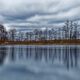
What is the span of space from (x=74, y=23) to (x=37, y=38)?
24.5 m

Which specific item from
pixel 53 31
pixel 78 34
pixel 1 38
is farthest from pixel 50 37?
pixel 1 38

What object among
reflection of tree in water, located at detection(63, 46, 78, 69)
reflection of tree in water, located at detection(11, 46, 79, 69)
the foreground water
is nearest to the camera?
the foreground water

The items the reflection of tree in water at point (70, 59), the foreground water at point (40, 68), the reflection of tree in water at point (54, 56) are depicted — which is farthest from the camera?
the reflection of tree in water at point (54, 56)

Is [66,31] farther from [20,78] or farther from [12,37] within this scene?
[20,78]

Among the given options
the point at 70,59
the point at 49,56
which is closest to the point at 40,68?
the point at 70,59

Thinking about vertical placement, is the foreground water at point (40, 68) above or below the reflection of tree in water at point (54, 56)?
above

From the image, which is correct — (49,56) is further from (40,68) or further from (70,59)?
(40,68)

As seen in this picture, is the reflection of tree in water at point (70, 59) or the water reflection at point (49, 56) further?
the water reflection at point (49, 56)

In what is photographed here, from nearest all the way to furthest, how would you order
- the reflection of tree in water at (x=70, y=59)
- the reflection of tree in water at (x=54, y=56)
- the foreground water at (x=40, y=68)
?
the foreground water at (x=40, y=68), the reflection of tree in water at (x=70, y=59), the reflection of tree in water at (x=54, y=56)

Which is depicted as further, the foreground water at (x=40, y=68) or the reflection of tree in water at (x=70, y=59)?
the reflection of tree in water at (x=70, y=59)

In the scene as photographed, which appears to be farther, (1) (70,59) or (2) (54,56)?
(2) (54,56)

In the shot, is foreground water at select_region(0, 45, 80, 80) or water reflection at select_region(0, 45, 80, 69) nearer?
foreground water at select_region(0, 45, 80, 80)

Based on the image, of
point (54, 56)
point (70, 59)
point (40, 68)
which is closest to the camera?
point (40, 68)

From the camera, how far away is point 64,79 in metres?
11.7
